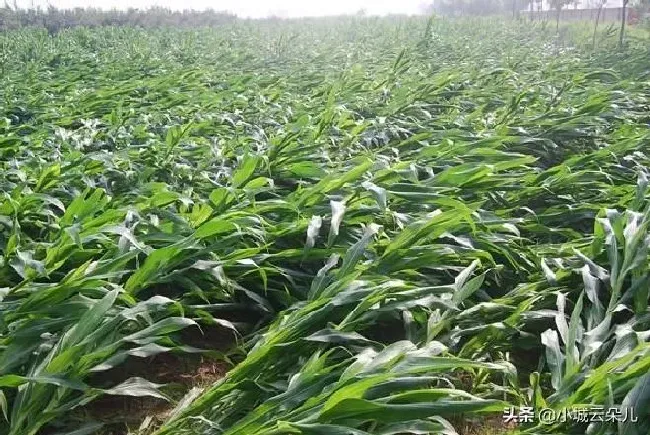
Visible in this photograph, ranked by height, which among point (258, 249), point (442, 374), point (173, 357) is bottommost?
point (173, 357)

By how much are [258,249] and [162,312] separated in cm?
47

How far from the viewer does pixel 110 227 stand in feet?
8.13

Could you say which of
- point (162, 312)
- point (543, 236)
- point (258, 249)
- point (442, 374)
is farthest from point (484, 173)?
point (162, 312)

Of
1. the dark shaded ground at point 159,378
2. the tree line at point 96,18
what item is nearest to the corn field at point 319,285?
the dark shaded ground at point 159,378

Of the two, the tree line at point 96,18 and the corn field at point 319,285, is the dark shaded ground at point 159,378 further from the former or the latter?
the tree line at point 96,18

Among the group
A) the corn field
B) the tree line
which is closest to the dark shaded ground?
the corn field

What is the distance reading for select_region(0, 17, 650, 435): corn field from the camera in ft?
5.68

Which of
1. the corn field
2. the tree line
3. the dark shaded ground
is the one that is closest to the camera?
the corn field

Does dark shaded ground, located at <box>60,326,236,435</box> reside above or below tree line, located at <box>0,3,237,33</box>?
below

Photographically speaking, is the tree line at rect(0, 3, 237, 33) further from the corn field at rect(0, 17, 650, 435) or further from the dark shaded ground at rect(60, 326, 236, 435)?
the dark shaded ground at rect(60, 326, 236, 435)

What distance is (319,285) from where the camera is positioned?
229 centimetres

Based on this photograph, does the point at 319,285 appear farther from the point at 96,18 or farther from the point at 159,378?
the point at 96,18

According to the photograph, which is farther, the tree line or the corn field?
the tree line

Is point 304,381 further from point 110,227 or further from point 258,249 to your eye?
point 110,227
